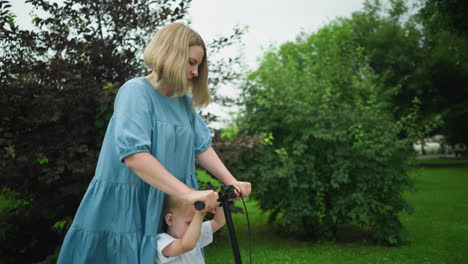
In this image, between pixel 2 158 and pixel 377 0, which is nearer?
pixel 2 158

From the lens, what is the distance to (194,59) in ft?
7.09

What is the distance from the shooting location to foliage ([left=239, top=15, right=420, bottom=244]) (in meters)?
7.61

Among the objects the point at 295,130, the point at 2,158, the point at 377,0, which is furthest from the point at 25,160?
the point at 377,0

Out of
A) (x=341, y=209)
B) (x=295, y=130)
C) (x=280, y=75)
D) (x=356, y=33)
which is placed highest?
(x=356, y=33)

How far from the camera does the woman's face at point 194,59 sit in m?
2.14

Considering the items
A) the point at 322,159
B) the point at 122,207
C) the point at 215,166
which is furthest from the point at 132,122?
the point at 322,159

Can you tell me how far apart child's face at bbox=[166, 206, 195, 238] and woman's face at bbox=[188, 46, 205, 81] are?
629 millimetres

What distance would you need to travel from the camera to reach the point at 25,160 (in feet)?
15.2

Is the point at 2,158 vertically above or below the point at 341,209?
above

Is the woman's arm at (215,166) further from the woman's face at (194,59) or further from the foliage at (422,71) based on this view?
the foliage at (422,71)

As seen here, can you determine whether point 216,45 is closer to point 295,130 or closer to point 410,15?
point 295,130

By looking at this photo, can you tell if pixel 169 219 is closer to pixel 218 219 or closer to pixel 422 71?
pixel 218 219

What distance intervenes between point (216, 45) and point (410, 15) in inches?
1239

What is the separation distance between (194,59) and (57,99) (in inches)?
119
